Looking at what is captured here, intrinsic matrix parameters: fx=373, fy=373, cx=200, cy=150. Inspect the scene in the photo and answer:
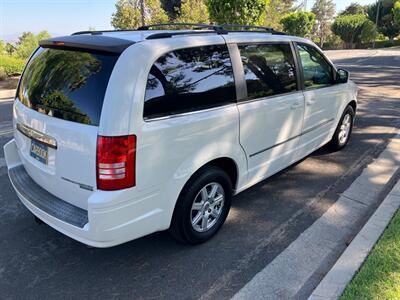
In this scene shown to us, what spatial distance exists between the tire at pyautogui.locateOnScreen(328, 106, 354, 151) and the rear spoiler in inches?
148

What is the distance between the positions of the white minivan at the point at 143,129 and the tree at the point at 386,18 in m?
55.7

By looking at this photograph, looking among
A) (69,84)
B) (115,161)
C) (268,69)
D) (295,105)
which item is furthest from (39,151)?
(295,105)

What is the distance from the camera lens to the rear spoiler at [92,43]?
267 cm

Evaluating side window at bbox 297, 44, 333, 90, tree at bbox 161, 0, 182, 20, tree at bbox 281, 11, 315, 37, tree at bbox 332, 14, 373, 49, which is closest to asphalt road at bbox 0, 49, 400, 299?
side window at bbox 297, 44, 333, 90

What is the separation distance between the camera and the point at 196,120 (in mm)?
2943

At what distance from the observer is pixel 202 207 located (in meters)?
3.29

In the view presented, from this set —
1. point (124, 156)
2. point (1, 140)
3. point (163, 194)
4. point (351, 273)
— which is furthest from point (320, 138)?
point (1, 140)

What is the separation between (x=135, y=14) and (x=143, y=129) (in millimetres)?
18817

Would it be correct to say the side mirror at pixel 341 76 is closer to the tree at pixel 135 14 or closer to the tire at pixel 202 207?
the tire at pixel 202 207

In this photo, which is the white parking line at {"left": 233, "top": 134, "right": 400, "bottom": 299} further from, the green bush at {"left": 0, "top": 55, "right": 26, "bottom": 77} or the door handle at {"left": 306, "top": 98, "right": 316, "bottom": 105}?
the green bush at {"left": 0, "top": 55, "right": 26, "bottom": 77}

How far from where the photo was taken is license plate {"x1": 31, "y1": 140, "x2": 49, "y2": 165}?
2.91 meters

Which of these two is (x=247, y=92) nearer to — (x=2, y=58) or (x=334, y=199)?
(x=334, y=199)

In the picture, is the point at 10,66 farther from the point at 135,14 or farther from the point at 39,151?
the point at 39,151

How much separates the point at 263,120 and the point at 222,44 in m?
0.85
